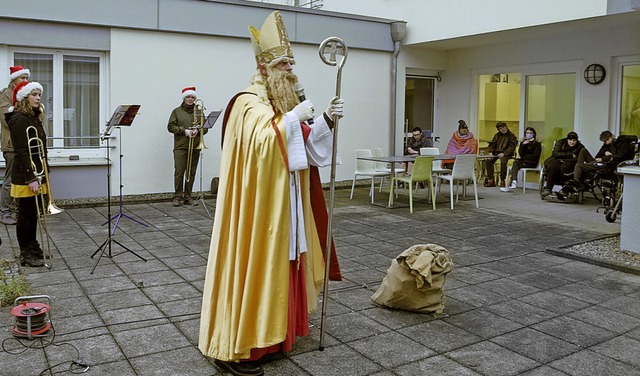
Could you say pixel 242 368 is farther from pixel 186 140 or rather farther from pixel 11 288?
pixel 186 140

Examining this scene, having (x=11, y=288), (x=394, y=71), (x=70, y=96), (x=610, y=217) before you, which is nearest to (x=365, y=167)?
(x=394, y=71)

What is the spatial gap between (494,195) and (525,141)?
1.38 m

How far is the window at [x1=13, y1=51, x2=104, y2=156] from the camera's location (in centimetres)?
936

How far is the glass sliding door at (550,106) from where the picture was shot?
11.5 metres

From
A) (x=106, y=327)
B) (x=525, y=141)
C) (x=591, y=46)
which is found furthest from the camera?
(x=525, y=141)

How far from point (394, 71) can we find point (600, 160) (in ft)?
14.4

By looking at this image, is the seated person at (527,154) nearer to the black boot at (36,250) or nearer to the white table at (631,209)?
the white table at (631,209)

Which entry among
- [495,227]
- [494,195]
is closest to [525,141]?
[494,195]

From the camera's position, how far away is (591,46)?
10898 millimetres

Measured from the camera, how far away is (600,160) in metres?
→ 9.91

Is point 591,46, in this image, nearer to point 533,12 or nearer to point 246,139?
point 533,12

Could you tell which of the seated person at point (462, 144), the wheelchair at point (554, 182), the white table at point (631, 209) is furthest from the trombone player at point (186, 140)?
the wheelchair at point (554, 182)

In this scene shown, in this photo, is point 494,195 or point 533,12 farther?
point 494,195

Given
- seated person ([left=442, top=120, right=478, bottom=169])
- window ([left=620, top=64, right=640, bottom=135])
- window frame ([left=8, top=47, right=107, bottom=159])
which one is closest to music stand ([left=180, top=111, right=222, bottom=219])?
window frame ([left=8, top=47, right=107, bottom=159])
